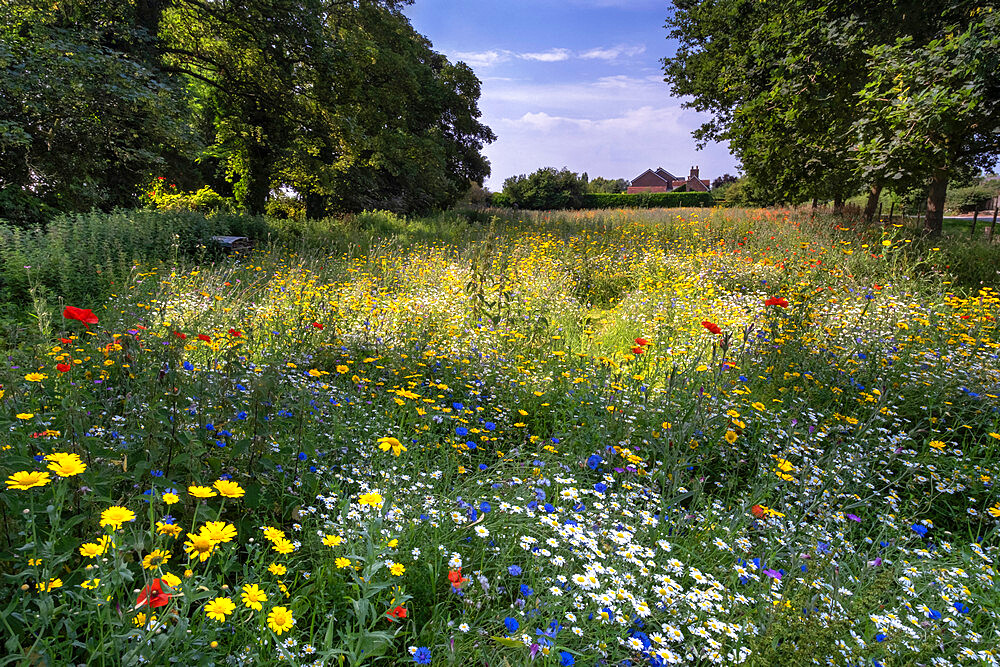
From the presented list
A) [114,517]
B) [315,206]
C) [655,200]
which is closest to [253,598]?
[114,517]

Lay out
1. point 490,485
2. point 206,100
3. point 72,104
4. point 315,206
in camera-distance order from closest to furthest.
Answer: point 490,485 < point 72,104 < point 206,100 < point 315,206

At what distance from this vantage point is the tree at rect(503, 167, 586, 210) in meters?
43.5

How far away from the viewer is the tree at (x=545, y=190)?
4350 centimetres

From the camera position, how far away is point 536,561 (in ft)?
5.63

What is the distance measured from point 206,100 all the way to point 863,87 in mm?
19804

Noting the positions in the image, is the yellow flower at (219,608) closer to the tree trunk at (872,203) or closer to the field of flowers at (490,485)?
the field of flowers at (490,485)

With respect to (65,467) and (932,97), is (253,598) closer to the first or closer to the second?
(65,467)

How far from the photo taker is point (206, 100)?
1745 centimetres

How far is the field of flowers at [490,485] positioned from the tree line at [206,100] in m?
5.52

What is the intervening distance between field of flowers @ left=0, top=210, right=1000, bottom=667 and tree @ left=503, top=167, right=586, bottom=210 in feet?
129

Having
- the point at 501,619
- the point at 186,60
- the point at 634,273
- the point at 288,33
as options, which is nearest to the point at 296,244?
the point at 288,33

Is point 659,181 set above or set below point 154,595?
above

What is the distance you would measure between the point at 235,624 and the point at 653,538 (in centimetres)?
153

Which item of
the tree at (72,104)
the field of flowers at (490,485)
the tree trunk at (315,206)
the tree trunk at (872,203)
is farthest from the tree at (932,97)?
the tree trunk at (315,206)
